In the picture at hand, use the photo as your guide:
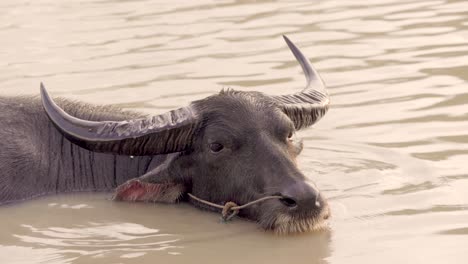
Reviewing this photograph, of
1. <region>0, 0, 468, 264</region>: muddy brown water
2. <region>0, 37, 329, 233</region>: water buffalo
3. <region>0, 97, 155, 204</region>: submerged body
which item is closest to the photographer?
<region>0, 0, 468, 264</region>: muddy brown water

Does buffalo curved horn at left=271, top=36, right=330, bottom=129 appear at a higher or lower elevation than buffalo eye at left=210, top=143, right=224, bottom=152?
higher

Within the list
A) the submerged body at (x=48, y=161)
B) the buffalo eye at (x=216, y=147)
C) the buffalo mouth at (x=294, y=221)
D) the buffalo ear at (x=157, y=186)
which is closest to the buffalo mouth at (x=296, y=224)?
the buffalo mouth at (x=294, y=221)

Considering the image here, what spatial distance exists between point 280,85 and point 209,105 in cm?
285

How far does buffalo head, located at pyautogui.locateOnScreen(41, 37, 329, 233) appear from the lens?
6426 mm

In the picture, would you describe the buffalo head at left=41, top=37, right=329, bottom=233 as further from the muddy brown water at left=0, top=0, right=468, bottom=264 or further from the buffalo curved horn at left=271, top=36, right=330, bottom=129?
the muddy brown water at left=0, top=0, right=468, bottom=264

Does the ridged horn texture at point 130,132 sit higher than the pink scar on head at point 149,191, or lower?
higher

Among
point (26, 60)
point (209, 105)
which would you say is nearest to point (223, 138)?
point (209, 105)

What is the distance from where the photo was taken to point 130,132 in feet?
21.7

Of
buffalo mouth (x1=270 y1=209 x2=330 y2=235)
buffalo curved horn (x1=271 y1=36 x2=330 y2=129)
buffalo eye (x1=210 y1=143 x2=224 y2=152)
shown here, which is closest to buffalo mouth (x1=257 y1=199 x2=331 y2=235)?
buffalo mouth (x1=270 y1=209 x2=330 y2=235)

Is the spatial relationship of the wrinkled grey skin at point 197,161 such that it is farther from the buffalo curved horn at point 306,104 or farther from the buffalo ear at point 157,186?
the buffalo curved horn at point 306,104

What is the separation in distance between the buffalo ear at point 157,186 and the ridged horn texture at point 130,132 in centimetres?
11

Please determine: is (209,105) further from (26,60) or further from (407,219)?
(26,60)

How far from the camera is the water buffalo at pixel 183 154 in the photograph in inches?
250

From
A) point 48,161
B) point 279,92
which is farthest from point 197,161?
point 279,92
